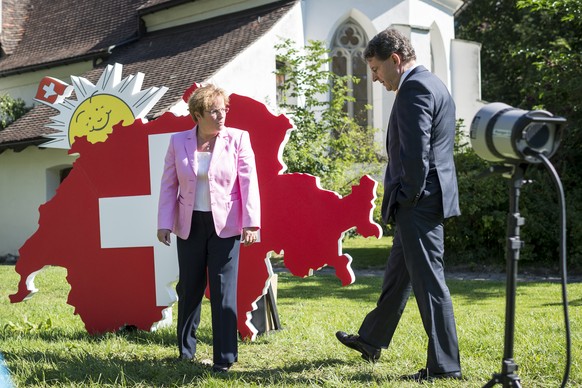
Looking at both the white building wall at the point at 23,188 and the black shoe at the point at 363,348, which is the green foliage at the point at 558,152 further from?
the white building wall at the point at 23,188

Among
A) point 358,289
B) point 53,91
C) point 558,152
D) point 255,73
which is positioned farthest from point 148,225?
point 255,73

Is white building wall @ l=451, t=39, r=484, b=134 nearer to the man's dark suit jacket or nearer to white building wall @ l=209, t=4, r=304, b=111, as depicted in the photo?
white building wall @ l=209, t=4, r=304, b=111

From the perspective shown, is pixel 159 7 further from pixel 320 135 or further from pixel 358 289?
pixel 358 289

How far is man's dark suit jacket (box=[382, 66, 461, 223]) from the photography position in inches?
166

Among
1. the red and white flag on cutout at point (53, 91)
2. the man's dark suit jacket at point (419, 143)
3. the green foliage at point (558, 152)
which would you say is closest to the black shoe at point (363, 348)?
the man's dark suit jacket at point (419, 143)

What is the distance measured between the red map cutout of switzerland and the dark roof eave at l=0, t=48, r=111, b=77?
49.0 feet

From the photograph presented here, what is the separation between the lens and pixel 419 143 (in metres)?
4.20

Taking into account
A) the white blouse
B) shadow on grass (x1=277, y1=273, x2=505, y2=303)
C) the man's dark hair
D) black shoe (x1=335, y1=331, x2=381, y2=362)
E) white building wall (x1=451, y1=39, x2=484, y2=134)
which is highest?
white building wall (x1=451, y1=39, x2=484, y2=134)

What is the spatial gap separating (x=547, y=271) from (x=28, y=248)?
9612mm

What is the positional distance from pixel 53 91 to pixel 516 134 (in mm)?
5247

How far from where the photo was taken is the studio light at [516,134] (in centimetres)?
311

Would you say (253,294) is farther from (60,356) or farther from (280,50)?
(280,50)

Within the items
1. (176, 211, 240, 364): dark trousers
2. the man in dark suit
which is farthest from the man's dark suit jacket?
(176, 211, 240, 364): dark trousers

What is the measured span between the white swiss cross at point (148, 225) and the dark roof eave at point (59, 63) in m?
15.2
